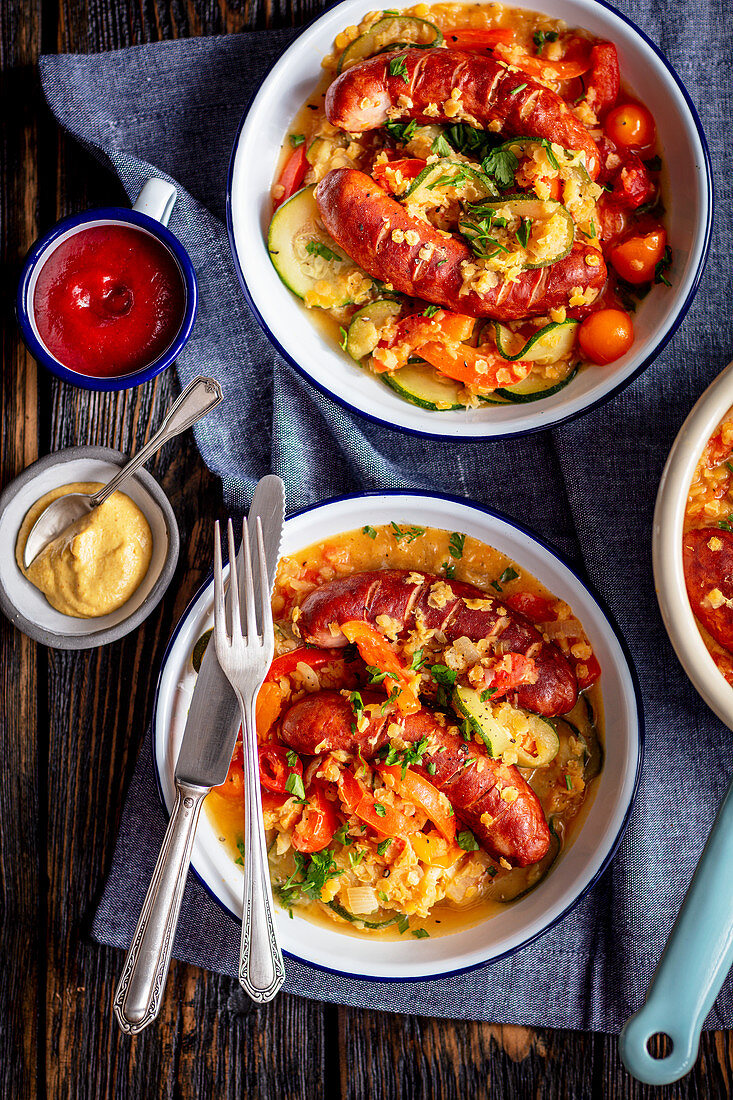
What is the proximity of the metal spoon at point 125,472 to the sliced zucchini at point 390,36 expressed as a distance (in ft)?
4.19

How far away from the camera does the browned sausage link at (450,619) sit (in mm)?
2977

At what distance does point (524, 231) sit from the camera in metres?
2.86

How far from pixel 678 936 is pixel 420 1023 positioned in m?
1.47

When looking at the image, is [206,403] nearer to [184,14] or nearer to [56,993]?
[184,14]

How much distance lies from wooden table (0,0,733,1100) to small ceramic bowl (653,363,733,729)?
1.72 metres

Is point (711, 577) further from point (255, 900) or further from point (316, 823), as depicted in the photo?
point (255, 900)

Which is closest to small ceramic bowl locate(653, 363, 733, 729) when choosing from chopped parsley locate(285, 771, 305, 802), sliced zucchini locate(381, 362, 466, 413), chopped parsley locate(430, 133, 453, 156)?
sliced zucchini locate(381, 362, 466, 413)

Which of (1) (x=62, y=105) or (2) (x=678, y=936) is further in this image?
(1) (x=62, y=105)

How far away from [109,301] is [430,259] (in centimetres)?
122

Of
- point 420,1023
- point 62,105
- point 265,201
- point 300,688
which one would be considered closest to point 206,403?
point 265,201

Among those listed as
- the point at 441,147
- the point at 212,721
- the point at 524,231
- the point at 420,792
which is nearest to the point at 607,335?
the point at 524,231

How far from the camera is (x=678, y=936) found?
2.40 meters

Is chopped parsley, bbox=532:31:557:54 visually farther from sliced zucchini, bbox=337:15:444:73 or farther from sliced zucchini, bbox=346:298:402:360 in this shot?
sliced zucchini, bbox=346:298:402:360

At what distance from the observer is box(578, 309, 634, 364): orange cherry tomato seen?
9.70 ft
